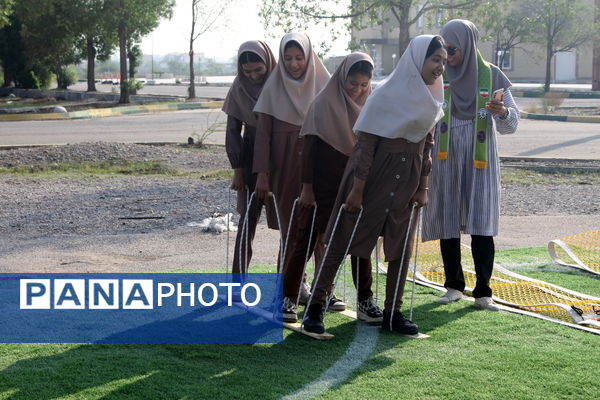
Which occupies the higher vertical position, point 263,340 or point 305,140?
point 305,140

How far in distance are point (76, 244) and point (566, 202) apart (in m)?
6.01

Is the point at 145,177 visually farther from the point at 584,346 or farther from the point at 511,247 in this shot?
the point at 584,346

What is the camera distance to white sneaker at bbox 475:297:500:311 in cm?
600

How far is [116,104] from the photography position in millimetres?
32250

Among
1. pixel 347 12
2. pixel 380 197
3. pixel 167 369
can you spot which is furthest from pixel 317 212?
pixel 347 12

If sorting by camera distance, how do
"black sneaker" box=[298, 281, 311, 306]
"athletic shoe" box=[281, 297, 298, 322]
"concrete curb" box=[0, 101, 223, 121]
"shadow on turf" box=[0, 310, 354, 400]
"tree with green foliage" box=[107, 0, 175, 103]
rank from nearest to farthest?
"shadow on turf" box=[0, 310, 354, 400]
"athletic shoe" box=[281, 297, 298, 322]
"black sneaker" box=[298, 281, 311, 306]
"concrete curb" box=[0, 101, 223, 121]
"tree with green foliage" box=[107, 0, 175, 103]

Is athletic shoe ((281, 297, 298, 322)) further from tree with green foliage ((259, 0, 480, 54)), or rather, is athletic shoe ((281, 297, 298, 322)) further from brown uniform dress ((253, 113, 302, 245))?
tree with green foliage ((259, 0, 480, 54))

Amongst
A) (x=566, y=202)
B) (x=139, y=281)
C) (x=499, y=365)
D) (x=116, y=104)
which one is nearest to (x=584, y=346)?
(x=499, y=365)

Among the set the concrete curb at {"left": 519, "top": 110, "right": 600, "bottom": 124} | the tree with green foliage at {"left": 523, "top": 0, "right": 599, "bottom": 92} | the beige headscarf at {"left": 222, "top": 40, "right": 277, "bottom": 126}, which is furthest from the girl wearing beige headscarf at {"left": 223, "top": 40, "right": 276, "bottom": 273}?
the tree with green foliage at {"left": 523, "top": 0, "right": 599, "bottom": 92}

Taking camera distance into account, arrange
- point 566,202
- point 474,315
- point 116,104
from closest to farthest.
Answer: point 474,315 → point 566,202 → point 116,104

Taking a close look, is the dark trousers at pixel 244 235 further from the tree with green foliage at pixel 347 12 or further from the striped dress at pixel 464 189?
the tree with green foliage at pixel 347 12

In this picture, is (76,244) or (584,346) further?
(76,244)

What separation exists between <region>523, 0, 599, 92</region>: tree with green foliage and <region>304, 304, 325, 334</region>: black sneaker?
3520cm

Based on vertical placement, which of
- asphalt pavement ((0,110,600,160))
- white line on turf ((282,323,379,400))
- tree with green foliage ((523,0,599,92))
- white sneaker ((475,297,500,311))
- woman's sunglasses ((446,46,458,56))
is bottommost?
white line on turf ((282,323,379,400))
